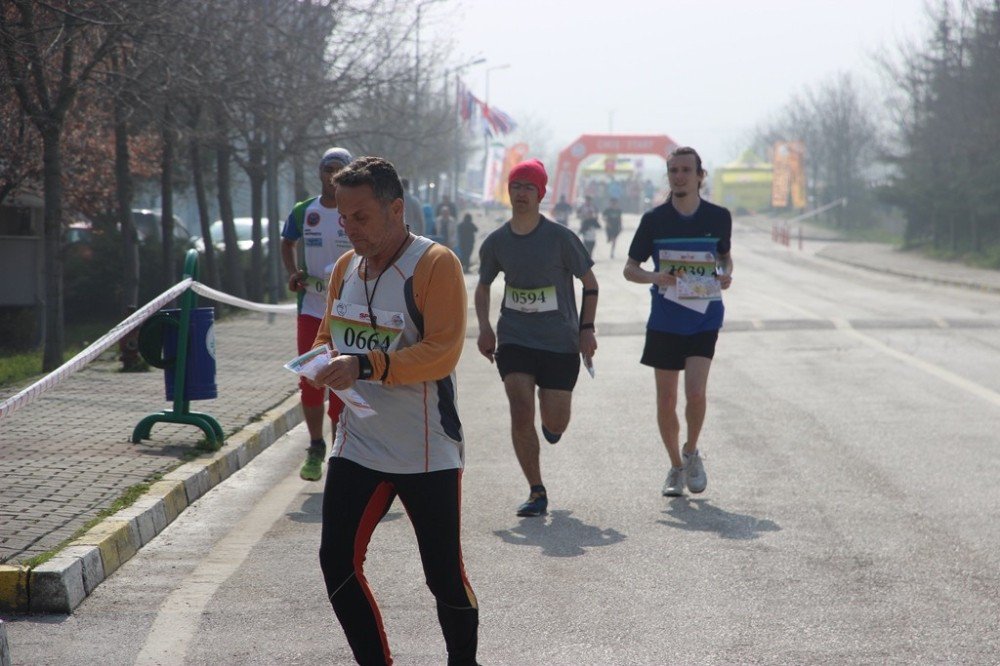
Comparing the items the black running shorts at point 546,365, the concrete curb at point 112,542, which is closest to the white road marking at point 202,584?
the concrete curb at point 112,542

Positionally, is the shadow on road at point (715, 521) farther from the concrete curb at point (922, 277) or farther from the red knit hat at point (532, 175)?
the concrete curb at point (922, 277)

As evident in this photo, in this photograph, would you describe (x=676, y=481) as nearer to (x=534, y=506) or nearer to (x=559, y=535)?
Result: (x=534, y=506)

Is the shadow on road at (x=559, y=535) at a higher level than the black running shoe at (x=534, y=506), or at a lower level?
lower

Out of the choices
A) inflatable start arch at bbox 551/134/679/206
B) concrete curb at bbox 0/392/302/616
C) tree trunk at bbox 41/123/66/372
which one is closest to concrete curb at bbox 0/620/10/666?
concrete curb at bbox 0/392/302/616

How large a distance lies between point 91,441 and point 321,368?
5.65 meters

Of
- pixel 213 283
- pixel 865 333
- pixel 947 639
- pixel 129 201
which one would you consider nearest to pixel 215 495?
pixel 947 639

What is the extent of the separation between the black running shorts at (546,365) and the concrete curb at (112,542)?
189 cm

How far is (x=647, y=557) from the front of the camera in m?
6.53

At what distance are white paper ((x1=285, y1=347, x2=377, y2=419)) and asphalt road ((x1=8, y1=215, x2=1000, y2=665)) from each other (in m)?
1.18

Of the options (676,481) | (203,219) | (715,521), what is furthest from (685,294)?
(203,219)

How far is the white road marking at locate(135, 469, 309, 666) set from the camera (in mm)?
5154

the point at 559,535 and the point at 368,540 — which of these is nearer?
the point at 368,540

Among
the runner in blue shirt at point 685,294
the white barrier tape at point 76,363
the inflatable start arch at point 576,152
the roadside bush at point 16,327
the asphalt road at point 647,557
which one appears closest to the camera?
the asphalt road at point 647,557

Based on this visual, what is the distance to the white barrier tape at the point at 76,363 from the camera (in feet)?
20.4
